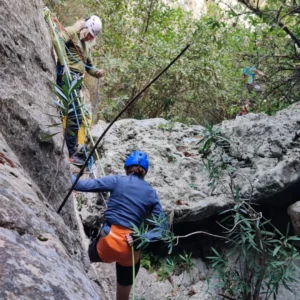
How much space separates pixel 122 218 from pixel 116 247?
0.26m

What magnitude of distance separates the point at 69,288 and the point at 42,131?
199 cm

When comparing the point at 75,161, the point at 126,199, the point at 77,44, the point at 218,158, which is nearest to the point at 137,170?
the point at 126,199

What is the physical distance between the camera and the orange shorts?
11.4 ft

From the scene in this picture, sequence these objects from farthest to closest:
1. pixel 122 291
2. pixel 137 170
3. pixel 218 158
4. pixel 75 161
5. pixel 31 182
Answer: pixel 75 161 → pixel 218 158 → pixel 137 170 → pixel 122 291 → pixel 31 182

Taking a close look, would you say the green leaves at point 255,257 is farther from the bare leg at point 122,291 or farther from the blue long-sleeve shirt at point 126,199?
the bare leg at point 122,291

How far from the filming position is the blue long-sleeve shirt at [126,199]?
3.57 metres

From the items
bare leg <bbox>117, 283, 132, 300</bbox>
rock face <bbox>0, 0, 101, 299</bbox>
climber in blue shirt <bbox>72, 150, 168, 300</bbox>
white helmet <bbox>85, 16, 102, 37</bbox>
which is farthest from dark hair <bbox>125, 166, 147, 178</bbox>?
white helmet <bbox>85, 16, 102, 37</bbox>

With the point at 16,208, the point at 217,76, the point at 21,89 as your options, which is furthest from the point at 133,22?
the point at 16,208

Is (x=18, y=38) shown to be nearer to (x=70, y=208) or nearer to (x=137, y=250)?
(x=70, y=208)

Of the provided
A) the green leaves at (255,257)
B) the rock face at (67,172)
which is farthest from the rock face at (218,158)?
the green leaves at (255,257)

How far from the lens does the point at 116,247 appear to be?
3.48 m

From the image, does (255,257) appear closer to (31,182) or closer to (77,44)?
(31,182)

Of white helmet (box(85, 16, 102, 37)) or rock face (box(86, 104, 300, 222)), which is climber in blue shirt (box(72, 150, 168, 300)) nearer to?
rock face (box(86, 104, 300, 222))

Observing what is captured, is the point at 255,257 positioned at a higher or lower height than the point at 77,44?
lower
